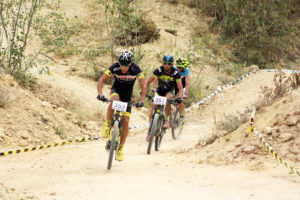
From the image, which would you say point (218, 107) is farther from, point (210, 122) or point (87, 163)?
point (87, 163)

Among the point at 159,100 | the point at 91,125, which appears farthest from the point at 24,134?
the point at 159,100

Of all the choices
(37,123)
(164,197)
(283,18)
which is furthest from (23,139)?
(283,18)

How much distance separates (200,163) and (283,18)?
57.8 feet

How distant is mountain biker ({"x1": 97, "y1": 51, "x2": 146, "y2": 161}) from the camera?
22.6 feet

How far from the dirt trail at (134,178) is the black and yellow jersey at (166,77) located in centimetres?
149

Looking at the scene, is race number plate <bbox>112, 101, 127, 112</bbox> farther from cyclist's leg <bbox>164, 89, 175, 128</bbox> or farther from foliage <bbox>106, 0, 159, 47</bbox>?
foliage <bbox>106, 0, 159, 47</bbox>

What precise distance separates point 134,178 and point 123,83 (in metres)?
1.90

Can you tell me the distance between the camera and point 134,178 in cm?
600

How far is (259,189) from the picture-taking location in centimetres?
516

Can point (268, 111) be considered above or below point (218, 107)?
above

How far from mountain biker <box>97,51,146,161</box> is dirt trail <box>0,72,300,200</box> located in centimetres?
64

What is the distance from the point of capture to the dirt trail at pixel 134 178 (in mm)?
5055

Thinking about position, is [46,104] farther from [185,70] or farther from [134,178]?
[134,178]

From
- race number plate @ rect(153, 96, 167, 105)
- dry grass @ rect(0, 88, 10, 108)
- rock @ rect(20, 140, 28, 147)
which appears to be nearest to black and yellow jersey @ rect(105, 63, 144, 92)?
race number plate @ rect(153, 96, 167, 105)
